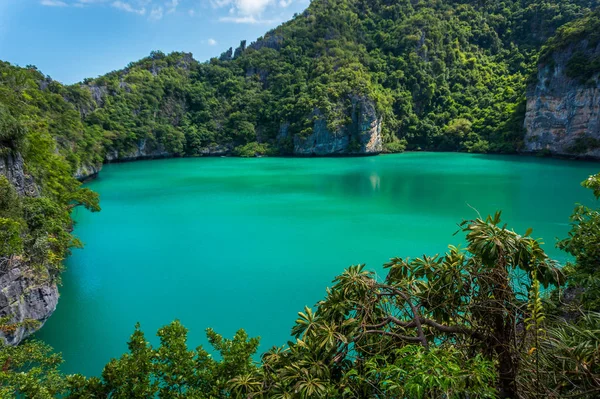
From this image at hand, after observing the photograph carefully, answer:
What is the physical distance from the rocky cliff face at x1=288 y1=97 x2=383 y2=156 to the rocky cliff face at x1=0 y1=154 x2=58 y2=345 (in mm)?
40972

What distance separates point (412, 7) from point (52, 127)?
64207 millimetres

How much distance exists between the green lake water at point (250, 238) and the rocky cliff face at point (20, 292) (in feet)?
2.23

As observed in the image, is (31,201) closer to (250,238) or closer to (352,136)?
(250,238)

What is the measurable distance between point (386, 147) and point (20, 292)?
158 feet

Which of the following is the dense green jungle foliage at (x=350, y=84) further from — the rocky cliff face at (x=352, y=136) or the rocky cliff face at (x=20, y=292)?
the rocky cliff face at (x=20, y=292)

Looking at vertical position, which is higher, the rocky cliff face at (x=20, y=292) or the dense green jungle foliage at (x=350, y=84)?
the dense green jungle foliage at (x=350, y=84)

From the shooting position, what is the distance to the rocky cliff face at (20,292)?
6.86m

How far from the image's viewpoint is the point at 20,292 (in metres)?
7.39

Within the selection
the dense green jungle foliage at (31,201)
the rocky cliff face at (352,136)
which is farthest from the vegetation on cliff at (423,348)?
the rocky cliff face at (352,136)

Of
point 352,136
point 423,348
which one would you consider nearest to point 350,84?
point 352,136

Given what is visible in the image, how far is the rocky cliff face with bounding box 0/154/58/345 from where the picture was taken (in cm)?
686

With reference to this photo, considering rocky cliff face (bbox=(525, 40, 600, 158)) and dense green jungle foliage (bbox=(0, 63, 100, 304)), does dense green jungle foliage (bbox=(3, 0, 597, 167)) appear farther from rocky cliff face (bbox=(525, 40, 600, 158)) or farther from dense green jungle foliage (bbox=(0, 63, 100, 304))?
dense green jungle foliage (bbox=(0, 63, 100, 304))

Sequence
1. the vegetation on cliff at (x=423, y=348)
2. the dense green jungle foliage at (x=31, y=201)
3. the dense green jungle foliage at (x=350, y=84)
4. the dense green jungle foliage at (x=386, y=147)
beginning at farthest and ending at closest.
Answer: the dense green jungle foliage at (x=350, y=84)
the dense green jungle foliage at (x=31, y=201)
the dense green jungle foliage at (x=386, y=147)
the vegetation on cliff at (x=423, y=348)

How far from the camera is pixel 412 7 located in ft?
220
